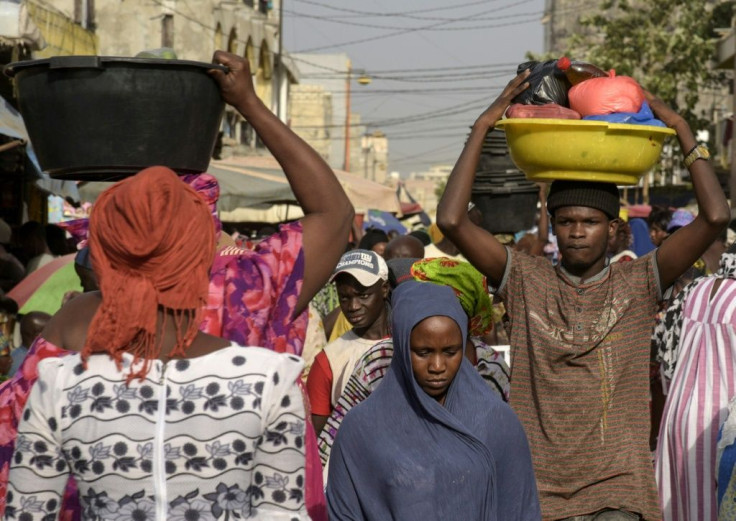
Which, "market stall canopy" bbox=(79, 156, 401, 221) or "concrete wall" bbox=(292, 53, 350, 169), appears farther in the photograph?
"concrete wall" bbox=(292, 53, 350, 169)

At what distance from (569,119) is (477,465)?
1.49 metres

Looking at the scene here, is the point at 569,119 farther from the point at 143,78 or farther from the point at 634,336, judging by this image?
the point at 143,78

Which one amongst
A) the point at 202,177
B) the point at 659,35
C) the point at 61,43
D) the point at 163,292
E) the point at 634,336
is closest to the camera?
the point at 163,292

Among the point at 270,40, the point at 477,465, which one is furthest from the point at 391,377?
the point at 270,40

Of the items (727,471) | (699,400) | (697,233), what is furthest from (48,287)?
(727,471)

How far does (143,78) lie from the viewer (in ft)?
11.5

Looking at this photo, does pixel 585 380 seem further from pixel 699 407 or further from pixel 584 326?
pixel 699 407

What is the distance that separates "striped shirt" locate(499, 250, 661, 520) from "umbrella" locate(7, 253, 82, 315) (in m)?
4.60

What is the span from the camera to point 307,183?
131 inches

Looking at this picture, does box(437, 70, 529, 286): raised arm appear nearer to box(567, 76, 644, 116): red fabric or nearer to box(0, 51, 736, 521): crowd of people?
box(0, 51, 736, 521): crowd of people

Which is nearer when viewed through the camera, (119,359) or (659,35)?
(119,359)

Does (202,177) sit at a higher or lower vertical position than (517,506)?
higher

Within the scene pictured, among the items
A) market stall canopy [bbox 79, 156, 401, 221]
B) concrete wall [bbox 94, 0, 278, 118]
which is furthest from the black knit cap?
concrete wall [bbox 94, 0, 278, 118]

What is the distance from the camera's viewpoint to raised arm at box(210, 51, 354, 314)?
3.32 m
